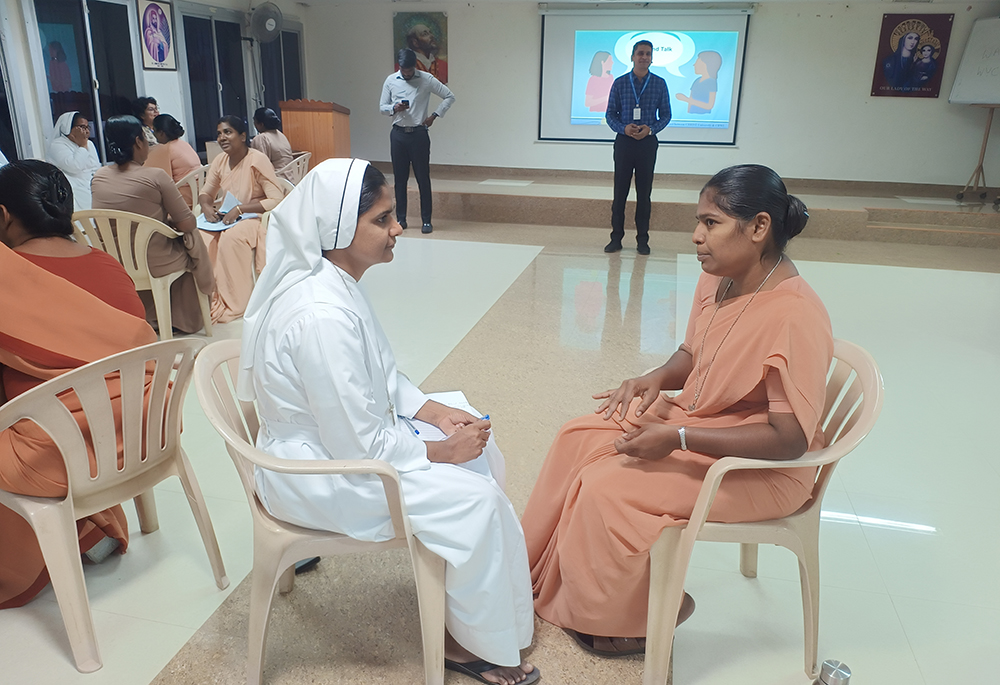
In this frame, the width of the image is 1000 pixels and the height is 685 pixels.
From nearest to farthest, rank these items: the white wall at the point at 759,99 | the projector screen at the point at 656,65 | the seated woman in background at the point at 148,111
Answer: the seated woman in background at the point at 148,111
the white wall at the point at 759,99
the projector screen at the point at 656,65

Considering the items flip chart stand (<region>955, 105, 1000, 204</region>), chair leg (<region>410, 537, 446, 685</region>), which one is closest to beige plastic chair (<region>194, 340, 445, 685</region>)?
chair leg (<region>410, 537, 446, 685</region>)

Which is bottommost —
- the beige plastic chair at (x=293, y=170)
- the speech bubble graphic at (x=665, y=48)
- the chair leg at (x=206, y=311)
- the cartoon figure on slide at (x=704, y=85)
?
the chair leg at (x=206, y=311)

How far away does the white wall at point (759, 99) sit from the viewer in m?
8.47

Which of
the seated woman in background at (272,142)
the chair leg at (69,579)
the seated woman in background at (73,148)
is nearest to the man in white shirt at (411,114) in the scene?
the seated woman in background at (272,142)

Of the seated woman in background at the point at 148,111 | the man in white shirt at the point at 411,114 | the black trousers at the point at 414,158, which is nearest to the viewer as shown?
the seated woman in background at the point at 148,111

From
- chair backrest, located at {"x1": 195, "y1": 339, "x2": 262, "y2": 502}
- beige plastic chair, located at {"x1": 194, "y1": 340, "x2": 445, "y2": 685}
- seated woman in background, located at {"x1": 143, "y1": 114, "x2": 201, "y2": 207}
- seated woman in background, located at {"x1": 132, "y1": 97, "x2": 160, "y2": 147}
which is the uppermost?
seated woman in background, located at {"x1": 132, "y1": 97, "x2": 160, "y2": 147}

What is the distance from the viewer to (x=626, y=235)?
281 inches

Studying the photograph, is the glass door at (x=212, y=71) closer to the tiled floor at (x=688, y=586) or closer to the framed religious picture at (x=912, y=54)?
the tiled floor at (x=688, y=586)

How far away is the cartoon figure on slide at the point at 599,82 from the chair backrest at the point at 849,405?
8.15 metres

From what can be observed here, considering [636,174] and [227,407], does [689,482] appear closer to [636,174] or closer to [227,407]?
[227,407]

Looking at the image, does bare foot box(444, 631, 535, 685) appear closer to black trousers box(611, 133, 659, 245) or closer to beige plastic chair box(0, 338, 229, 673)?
beige plastic chair box(0, 338, 229, 673)

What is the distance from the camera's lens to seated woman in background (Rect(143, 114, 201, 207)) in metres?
5.43

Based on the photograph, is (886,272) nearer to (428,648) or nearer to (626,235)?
(626,235)

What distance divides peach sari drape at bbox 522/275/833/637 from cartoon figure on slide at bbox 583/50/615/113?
8.23 m
